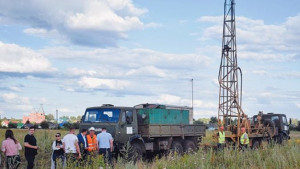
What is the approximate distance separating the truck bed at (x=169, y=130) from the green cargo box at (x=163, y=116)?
9.8 inches

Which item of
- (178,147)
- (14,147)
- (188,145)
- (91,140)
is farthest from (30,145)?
(188,145)

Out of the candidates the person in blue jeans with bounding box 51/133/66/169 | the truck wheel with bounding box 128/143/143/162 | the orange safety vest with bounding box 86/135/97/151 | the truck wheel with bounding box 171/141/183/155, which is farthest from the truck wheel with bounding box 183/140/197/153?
the person in blue jeans with bounding box 51/133/66/169

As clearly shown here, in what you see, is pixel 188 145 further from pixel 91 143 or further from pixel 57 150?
pixel 57 150

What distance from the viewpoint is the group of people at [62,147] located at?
14.3m

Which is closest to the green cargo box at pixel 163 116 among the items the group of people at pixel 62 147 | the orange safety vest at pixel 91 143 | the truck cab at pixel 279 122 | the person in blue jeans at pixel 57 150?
the group of people at pixel 62 147

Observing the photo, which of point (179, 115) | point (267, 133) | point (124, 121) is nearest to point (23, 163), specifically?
point (124, 121)

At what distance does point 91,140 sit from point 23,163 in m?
3.57

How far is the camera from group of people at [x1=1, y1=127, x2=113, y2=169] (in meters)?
14.3

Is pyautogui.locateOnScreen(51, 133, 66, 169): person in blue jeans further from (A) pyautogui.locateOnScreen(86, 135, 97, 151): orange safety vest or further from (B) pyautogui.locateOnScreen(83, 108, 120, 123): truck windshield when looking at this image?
(B) pyautogui.locateOnScreen(83, 108, 120, 123): truck windshield

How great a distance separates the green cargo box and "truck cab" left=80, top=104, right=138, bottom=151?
4.49ft

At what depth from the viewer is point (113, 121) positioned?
19.0m

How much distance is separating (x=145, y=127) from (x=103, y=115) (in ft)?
8.24

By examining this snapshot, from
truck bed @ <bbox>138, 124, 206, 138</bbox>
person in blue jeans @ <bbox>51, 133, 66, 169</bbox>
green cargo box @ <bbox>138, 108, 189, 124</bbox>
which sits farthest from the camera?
green cargo box @ <bbox>138, 108, 189, 124</bbox>

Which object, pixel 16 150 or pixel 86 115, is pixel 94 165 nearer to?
pixel 16 150
